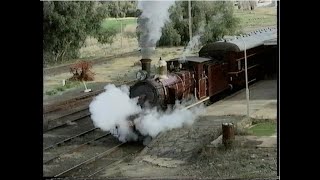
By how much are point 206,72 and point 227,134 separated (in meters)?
0.37

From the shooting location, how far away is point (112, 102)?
249cm

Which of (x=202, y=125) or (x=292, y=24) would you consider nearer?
(x=292, y=24)

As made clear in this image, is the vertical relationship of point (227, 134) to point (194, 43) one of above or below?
below

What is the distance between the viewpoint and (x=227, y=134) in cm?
248

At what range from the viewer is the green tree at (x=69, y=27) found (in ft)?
7.95

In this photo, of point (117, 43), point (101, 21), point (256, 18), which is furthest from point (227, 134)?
point (101, 21)

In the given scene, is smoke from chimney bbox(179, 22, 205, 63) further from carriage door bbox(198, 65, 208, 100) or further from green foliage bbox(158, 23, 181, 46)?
carriage door bbox(198, 65, 208, 100)

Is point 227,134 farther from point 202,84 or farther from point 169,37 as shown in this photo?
point 169,37

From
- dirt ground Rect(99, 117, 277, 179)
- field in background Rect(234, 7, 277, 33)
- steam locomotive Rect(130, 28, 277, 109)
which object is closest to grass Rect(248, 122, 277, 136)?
dirt ground Rect(99, 117, 277, 179)

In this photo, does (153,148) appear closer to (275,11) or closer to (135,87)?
(135,87)

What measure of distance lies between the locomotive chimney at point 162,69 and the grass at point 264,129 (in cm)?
46

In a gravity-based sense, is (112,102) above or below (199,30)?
below

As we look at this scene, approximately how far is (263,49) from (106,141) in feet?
2.63
